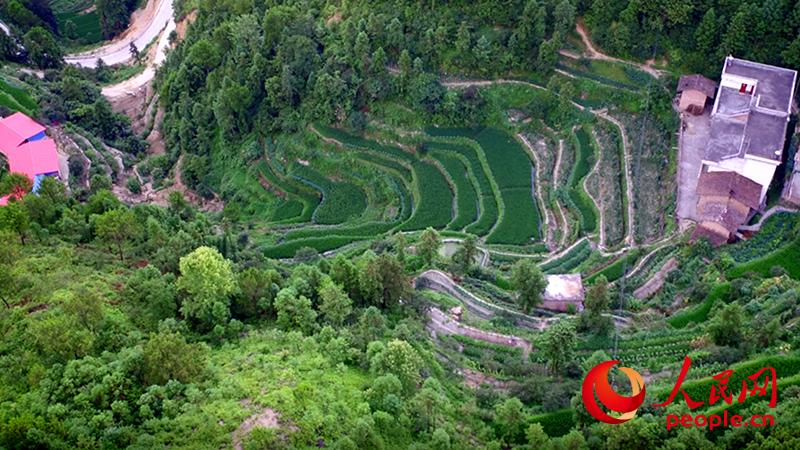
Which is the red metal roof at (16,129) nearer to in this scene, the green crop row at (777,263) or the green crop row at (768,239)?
the green crop row at (768,239)

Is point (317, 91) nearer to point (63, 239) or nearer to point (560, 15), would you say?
point (560, 15)

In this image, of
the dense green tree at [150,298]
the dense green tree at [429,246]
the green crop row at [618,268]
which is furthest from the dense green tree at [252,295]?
the green crop row at [618,268]

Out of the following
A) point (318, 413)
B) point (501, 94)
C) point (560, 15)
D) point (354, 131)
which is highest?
point (560, 15)

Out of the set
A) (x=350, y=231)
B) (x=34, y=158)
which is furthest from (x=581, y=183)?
(x=34, y=158)

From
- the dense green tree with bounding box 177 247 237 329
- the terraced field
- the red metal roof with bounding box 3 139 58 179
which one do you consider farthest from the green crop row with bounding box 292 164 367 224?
the dense green tree with bounding box 177 247 237 329

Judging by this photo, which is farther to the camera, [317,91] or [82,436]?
[317,91]

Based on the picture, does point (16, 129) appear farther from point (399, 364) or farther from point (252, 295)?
point (399, 364)

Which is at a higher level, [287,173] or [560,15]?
[560,15]

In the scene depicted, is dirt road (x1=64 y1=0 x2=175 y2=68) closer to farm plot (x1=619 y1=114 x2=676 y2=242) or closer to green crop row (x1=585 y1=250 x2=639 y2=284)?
farm plot (x1=619 y1=114 x2=676 y2=242)

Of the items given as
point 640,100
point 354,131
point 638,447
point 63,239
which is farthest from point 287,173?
point 638,447
